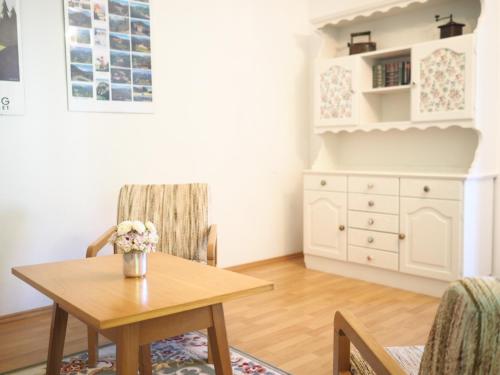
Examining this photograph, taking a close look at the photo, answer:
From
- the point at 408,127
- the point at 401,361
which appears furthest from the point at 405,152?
the point at 401,361

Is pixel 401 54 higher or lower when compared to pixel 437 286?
higher

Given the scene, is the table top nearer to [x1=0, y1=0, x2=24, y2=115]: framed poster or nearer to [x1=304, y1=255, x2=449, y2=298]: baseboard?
[x1=0, y1=0, x2=24, y2=115]: framed poster

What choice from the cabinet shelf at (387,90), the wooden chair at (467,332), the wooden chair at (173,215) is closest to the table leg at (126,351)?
the wooden chair at (467,332)

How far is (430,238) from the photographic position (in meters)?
3.29

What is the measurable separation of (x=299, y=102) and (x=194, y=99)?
1.15 m

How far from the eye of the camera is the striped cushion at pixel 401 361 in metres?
1.44

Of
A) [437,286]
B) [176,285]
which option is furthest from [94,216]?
[437,286]

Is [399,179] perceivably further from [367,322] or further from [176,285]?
A: [176,285]

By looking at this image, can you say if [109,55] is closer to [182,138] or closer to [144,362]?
[182,138]

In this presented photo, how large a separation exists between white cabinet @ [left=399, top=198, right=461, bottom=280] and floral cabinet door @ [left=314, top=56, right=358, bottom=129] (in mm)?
852

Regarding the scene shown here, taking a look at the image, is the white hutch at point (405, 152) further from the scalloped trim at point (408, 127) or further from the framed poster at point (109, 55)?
the framed poster at point (109, 55)

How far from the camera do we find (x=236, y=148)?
4.09 meters

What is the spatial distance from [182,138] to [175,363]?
71.7 inches

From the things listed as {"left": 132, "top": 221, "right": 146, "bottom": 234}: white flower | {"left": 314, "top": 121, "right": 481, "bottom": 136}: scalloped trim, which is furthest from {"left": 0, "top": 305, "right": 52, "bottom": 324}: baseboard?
{"left": 314, "top": 121, "right": 481, "bottom": 136}: scalloped trim
